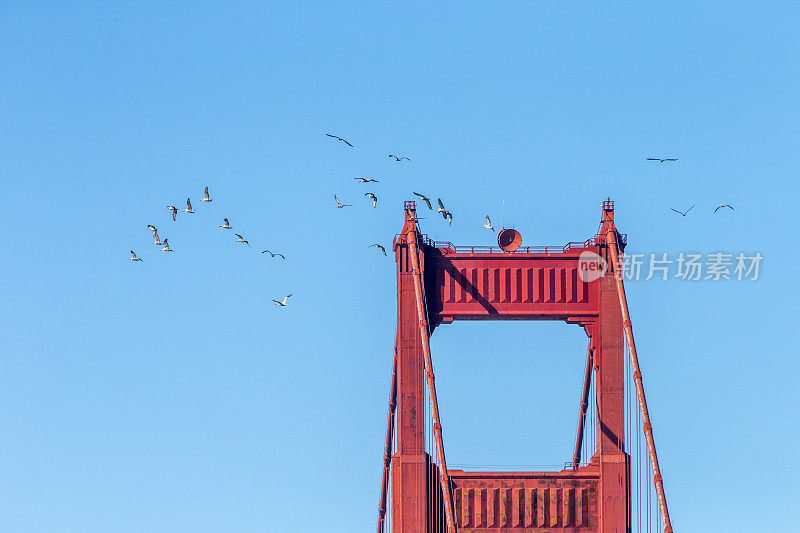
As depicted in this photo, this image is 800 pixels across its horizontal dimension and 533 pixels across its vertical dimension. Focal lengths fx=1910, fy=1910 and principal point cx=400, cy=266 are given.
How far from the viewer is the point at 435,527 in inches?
3054

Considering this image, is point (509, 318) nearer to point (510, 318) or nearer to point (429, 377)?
point (510, 318)

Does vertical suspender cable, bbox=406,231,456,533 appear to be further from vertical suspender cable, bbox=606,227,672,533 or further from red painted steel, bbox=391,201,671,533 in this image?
vertical suspender cable, bbox=606,227,672,533

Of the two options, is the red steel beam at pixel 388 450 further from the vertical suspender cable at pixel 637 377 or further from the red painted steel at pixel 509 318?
the vertical suspender cable at pixel 637 377

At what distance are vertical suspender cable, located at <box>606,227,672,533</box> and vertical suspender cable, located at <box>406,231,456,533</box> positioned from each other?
8.30 m

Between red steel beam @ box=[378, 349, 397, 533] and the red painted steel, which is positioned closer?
the red painted steel

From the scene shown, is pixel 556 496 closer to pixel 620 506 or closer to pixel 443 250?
pixel 620 506

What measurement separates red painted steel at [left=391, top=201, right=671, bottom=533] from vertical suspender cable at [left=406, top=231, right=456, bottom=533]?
0.08 metres

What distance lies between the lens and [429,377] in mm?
78812

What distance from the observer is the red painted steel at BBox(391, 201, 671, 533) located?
7812cm

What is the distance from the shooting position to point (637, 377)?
79.4 m

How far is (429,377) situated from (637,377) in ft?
28.5

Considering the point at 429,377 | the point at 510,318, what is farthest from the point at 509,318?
the point at 429,377

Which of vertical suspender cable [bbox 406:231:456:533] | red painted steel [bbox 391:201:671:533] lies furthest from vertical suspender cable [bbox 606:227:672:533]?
vertical suspender cable [bbox 406:231:456:533]

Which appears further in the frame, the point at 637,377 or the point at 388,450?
the point at 388,450
